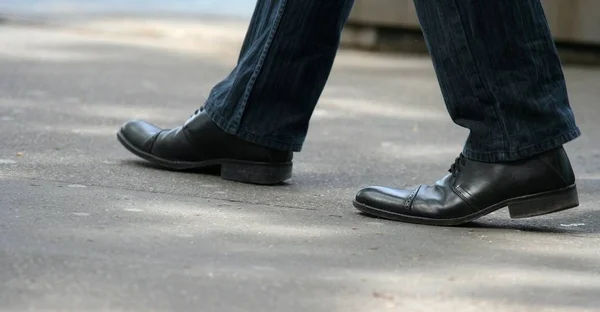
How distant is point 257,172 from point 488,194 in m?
0.73

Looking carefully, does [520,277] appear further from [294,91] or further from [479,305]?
[294,91]

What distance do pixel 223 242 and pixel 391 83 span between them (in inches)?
144

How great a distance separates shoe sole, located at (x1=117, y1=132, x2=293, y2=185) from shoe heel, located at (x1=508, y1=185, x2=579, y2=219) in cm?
73

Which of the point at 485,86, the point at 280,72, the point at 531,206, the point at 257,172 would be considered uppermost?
the point at 485,86

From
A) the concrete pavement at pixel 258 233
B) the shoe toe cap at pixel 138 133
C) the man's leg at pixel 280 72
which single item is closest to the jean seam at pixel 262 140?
the man's leg at pixel 280 72

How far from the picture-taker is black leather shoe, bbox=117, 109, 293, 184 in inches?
135

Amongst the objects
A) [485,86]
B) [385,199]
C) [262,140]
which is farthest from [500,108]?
[262,140]

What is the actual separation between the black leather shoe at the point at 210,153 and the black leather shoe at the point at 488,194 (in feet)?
1.52

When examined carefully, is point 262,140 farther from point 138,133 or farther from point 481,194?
point 481,194

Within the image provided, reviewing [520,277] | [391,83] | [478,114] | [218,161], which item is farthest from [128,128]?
[391,83]

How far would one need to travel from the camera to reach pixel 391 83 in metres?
6.21

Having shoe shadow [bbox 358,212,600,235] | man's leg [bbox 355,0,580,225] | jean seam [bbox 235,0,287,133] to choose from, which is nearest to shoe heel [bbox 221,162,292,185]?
jean seam [bbox 235,0,287,133]

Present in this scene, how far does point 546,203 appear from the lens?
297cm

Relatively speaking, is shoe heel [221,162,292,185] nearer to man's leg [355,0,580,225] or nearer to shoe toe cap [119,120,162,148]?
shoe toe cap [119,120,162,148]
